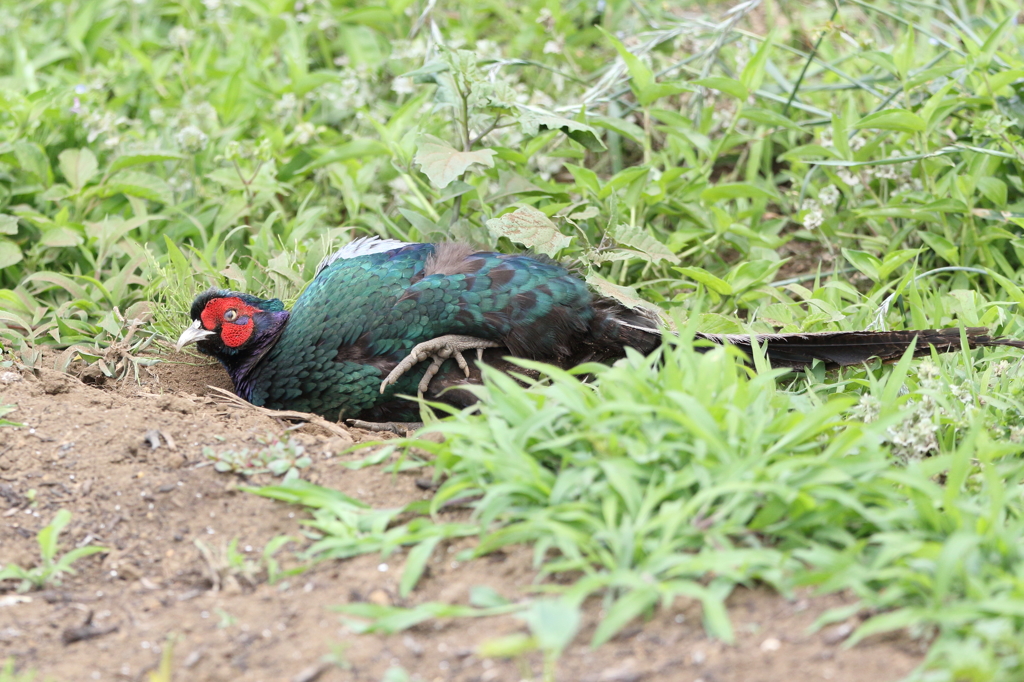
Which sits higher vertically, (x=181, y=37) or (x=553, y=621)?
(x=181, y=37)

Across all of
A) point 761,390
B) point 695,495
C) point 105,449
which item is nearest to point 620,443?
point 695,495

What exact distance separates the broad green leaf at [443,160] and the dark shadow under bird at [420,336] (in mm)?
286

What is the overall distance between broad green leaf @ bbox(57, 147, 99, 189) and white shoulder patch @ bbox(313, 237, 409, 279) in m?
1.29

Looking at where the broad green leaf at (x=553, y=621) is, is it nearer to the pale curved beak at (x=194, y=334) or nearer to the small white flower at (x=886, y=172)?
the pale curved beak at (x=194, y=334)

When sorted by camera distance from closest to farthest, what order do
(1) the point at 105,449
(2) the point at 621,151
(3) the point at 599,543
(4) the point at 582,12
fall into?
1. (3) the point at 599,543
2. (1) the point at 105,449
3. (2) the point at 621,151
4. (4) the point at 582,12

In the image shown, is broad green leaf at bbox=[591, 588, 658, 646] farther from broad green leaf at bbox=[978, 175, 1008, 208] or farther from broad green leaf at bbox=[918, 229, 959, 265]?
broad green leaf at bbox=[978, 175, 1008, 208]

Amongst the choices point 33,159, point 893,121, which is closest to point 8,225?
point 33,159

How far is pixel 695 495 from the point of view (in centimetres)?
226

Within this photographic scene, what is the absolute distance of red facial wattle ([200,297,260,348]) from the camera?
352 cm

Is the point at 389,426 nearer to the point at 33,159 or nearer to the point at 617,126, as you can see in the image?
the point at 617,126

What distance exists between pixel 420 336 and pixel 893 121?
209cm

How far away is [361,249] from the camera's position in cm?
388

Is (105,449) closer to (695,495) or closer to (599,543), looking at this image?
(599,543)

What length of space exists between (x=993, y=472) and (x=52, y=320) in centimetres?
345
